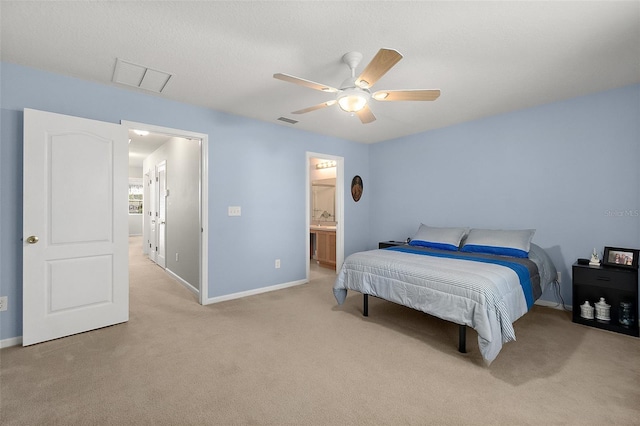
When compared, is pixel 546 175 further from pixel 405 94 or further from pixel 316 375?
pixel 316 375

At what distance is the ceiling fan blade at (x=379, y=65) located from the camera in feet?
6.09

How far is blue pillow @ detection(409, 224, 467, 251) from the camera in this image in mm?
3930

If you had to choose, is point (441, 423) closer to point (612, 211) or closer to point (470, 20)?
point (470, 20)

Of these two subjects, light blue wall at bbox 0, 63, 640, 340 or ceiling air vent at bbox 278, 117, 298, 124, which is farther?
ceiling air vent at bbox 278, 117, 298, 124

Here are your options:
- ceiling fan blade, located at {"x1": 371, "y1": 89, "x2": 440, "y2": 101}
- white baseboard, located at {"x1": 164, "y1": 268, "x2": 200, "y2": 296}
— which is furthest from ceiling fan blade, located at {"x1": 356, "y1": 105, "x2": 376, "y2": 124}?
white baseboard, located at {"x1": 164, "y1": 268, "x2": 200, "y2": 296}

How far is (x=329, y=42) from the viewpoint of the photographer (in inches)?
88.6

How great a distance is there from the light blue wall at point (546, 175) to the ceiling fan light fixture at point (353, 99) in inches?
105

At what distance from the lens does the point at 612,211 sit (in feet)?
10.7

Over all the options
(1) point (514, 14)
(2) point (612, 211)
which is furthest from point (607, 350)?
(1) point (514, 14)

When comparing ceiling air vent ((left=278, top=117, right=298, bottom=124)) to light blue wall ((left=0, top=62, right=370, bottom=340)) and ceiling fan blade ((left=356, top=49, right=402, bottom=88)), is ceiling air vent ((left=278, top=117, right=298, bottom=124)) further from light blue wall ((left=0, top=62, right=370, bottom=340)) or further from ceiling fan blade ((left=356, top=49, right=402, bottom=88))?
ceiling fan blade ((left=356, top=49, right=402, bottom=88))

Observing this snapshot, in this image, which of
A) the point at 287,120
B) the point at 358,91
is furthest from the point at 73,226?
the point at 358,91

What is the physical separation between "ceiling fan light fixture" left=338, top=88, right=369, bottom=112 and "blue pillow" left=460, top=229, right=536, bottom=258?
94.1 inches

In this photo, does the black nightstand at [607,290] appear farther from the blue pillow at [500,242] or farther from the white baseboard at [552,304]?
the blue pillow at [500,242]

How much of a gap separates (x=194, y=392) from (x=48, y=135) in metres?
2.58
